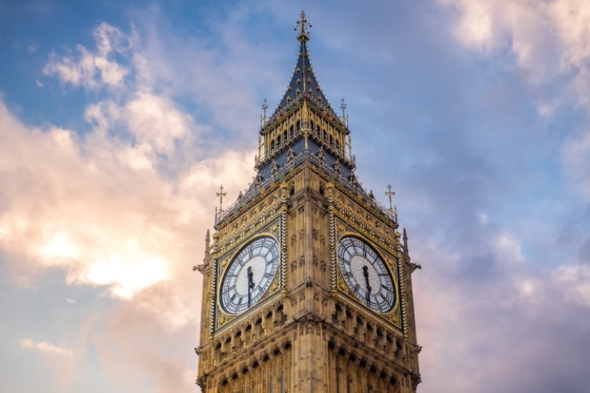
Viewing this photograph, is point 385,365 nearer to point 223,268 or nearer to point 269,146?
point 223,268

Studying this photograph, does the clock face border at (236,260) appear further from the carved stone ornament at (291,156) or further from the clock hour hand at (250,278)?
the carved stone ornament at (291,156)

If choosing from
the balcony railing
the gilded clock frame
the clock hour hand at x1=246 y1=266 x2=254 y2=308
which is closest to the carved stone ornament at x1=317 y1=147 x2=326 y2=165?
the balcony railing

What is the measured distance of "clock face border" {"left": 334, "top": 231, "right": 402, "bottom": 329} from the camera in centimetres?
6825

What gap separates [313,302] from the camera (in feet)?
213

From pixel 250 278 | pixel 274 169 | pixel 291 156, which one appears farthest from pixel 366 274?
pixel 274 169

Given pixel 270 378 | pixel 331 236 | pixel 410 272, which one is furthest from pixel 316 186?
pixel 270 378

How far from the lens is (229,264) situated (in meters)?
73.2

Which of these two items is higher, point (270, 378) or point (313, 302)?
point (313, 302)

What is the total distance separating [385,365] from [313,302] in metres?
7.66

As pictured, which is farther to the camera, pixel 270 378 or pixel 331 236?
pixel 331 236

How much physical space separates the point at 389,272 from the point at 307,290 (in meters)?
10.4

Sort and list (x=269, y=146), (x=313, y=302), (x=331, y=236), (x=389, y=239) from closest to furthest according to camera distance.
A: (x=313, y=302) < (x=331, y=236) < (x=389, y=239) < (x=269, y=146)

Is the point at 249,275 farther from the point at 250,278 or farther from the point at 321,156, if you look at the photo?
the point at 321,156

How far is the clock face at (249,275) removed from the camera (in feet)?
228
